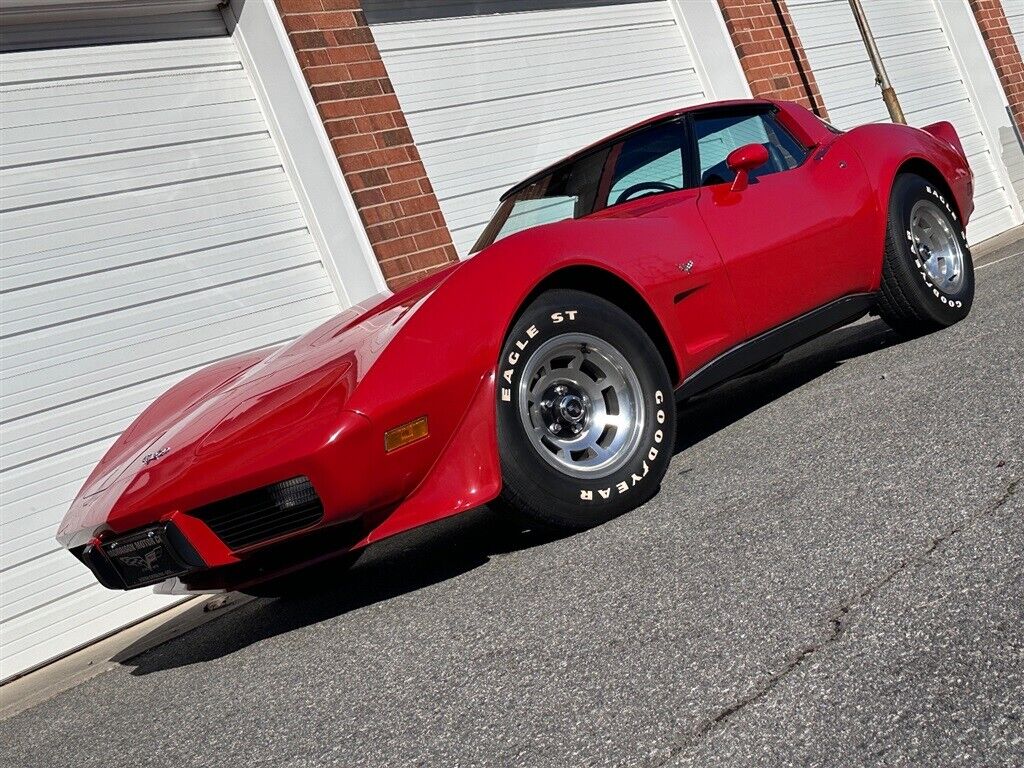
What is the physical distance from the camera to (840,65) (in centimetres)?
1171

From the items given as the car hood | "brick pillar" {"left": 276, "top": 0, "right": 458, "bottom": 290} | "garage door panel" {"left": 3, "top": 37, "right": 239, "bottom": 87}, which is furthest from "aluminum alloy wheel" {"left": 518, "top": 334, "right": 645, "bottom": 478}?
"garage door panel" {"left": 3, "top": 37, "right": 239, "bottom": 87}

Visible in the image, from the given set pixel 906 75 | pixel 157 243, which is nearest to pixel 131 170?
pixel 157 243

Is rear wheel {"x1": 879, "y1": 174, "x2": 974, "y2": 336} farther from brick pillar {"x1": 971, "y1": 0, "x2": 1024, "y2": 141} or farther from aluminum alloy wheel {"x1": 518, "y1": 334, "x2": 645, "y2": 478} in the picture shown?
brick pillar {"x1": 971, "y1": 0, "x2": 1024, "y2": 141}

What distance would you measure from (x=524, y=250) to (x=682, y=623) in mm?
1587

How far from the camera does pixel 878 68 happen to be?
11.8 meters

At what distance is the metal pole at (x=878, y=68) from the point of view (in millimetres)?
11766

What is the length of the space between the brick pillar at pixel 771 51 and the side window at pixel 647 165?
5.80 m

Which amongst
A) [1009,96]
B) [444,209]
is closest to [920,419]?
[444,209]

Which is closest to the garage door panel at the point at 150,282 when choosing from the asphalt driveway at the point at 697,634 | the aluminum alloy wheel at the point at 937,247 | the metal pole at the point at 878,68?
the asphalt driveway at the point at 697,634

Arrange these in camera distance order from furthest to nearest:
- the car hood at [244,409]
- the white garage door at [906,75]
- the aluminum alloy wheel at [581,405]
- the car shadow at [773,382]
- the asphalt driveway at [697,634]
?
1. the white garage door at [906,75]
2. the car shadow at [773,382]
3. the aluminum alloy wheel at [581,405]
4. the car hood at [244,409]
5. the asphalt driveway at [697,634]

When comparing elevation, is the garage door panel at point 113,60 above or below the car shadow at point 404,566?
above

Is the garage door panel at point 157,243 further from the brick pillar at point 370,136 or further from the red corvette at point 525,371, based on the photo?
the red corvette at point 525,371

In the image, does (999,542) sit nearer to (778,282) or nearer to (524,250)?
(524,250)

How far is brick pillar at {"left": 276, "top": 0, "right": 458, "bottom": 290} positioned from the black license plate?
3.65 m
